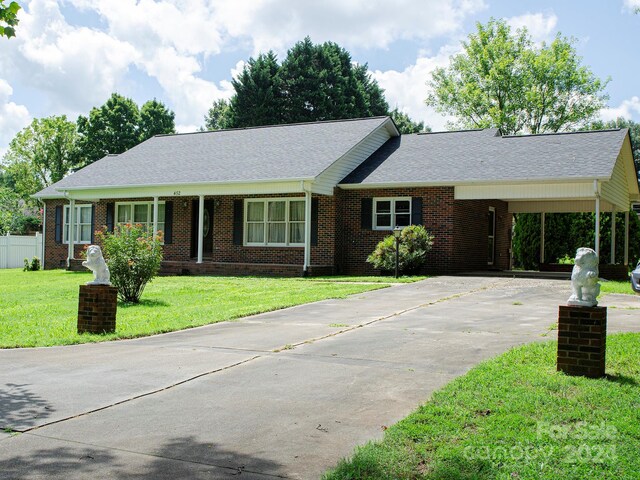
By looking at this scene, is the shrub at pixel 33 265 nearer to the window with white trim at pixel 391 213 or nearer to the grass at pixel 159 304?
the grass at pixel 159 304

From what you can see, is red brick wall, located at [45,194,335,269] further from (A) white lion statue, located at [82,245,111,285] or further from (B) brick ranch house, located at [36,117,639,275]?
(A) white lion statue, located at [82,245,111,285]

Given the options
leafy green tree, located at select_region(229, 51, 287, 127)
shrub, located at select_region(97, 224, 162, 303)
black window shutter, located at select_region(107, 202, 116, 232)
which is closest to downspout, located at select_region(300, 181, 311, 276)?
shrub, located at select_region(97, 224, 162, 303)

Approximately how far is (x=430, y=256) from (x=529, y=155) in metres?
4.52

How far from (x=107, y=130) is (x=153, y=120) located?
354 cm

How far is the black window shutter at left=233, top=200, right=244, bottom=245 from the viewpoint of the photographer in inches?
928

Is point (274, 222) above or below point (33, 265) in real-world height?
above

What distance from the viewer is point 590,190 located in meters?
18.5

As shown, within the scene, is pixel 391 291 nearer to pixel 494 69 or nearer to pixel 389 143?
pixel 389 143

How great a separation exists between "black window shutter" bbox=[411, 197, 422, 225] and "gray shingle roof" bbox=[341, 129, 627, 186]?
0.71m

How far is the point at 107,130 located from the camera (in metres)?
51.4

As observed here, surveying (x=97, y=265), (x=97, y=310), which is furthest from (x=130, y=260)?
(x=97, y=310)

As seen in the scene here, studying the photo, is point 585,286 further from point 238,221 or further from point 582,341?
point 238,221

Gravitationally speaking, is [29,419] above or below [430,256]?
below

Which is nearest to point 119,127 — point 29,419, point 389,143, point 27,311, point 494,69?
point 494,69
